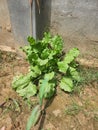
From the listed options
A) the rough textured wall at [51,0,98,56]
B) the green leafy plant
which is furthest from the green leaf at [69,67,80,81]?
the rough textured wall at [51,0,98,56]

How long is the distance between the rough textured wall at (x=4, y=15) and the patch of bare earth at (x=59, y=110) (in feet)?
2.23

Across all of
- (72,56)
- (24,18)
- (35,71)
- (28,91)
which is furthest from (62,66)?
(24,18)

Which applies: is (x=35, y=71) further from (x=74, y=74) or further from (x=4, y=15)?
(x=4, y=15)

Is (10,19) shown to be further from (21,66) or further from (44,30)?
(21,66)

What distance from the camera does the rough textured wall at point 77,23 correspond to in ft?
8.82

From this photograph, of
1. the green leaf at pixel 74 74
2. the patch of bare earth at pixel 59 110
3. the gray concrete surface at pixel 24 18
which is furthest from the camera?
the green leaf at pixel 74 74

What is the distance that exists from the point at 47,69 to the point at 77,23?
653 mm

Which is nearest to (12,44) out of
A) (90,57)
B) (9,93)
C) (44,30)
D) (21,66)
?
(21,66)

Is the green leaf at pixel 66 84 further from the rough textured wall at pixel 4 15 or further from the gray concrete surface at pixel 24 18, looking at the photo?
the rough textured wall at pixel 4 15

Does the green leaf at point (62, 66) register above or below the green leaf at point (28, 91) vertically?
above

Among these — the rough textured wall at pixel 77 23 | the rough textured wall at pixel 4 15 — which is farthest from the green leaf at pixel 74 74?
the rough textured wall at pixel 4 15

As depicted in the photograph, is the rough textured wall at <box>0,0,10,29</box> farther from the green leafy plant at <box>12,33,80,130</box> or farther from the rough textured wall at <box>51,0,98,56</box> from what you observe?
the rough textured wall at <box>51,0,98,56</box>

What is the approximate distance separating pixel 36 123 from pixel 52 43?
964 mm

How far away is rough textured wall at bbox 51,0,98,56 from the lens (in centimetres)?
269
